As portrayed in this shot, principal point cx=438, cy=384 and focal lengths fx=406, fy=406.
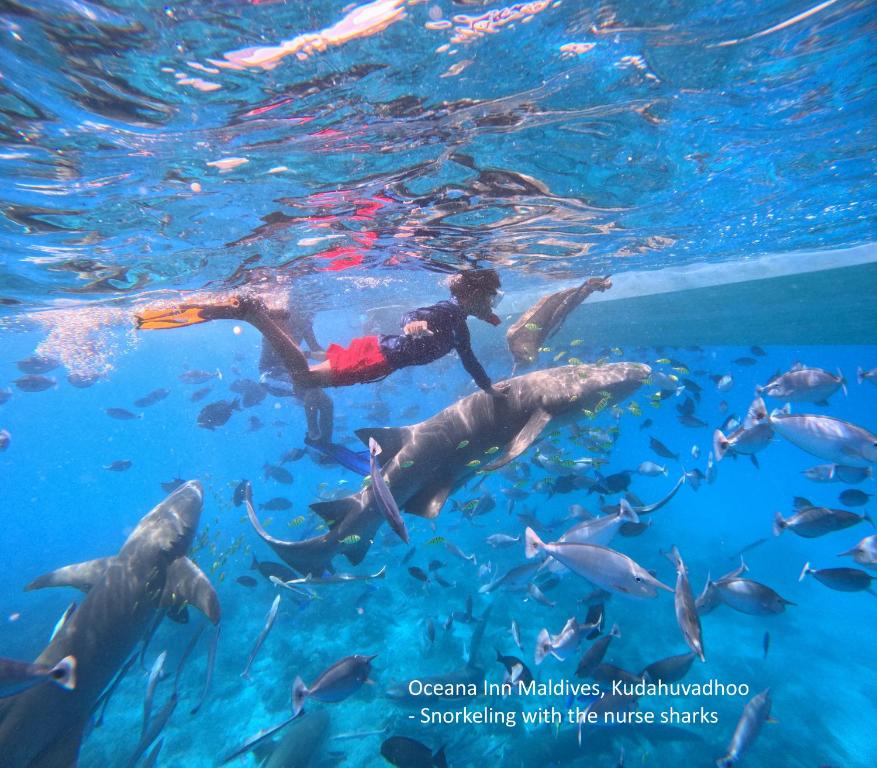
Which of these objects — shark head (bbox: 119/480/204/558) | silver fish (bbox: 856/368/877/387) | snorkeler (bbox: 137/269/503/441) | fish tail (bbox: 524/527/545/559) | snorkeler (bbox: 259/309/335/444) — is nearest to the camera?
fish tail (bbox: 524/527/545/559)

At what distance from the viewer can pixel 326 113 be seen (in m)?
5.93

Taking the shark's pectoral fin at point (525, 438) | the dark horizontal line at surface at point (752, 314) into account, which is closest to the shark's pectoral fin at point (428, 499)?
the shark's pectoral fin at point (525, 438)

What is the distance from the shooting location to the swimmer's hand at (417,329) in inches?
244

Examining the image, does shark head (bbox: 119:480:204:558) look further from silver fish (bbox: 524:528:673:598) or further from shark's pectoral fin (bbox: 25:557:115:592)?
silver fish (bbox: 524:528:673:598)

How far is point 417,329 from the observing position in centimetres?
622

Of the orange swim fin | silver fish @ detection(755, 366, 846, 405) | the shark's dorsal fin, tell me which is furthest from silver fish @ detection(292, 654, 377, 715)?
silver fish @ detection(755, 366, 846, 405)

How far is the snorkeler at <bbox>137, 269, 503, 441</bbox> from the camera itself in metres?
6.33

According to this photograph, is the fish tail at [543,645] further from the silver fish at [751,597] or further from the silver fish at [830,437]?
the silver fish at [830,437]

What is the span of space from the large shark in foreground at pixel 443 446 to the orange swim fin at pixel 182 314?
114 inches

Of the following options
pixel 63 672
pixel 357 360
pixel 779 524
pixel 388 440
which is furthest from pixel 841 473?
pixel 63 672

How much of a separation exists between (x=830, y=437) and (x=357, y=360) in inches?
268

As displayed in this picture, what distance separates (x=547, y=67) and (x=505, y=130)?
1.48m

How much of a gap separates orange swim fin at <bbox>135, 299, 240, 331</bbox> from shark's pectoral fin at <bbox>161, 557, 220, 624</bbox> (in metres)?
4.16

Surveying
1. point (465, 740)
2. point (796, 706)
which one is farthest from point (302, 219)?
point (796, 706)
